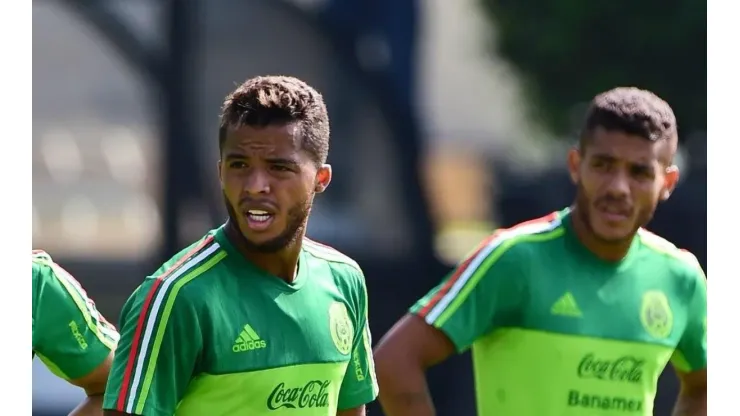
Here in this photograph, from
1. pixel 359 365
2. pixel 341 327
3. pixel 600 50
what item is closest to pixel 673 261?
pixel 359 365

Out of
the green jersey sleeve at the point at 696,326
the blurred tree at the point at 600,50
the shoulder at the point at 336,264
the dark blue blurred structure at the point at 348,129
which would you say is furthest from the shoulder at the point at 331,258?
the blurred tree at the point at 600,50

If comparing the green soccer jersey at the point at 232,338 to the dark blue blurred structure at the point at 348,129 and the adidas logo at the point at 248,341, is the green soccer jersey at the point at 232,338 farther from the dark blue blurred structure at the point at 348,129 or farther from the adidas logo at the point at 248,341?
the dark blue blurred structure at the point at 348,129

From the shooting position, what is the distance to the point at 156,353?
12.4 feet

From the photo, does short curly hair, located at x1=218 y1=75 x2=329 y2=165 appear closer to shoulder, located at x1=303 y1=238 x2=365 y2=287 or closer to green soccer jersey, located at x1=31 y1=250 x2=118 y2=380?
shoulder, located at x1=303 y1=238 x2=365 y2=287

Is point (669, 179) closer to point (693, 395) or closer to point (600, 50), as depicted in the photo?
point (693, 395)

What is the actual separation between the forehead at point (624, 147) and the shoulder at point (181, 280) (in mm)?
1585

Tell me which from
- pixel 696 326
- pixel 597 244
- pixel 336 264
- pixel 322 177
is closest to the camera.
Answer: pixel 322 177

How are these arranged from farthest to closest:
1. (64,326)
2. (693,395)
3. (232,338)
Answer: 1. (693,395)
2. (64,326)
3. (232,338)

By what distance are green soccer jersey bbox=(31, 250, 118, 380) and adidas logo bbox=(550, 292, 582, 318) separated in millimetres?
1434

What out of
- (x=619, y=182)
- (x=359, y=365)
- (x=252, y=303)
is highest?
(x=619, y=182)

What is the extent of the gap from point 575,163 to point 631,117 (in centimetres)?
26

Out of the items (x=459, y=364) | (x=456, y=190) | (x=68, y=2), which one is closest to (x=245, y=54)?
→ (x=68, y=2)
